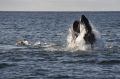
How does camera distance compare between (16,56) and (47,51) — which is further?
(47,51)

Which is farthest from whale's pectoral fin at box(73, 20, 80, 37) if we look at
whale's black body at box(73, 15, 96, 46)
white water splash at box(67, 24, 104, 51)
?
white water splash at box(67, 24, 104, 51)

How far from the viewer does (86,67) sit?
29.7 m

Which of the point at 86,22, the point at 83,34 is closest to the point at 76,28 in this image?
the point at 83,34

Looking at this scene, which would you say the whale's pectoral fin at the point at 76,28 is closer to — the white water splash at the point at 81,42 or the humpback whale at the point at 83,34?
the humpback whale at the point at 83,34

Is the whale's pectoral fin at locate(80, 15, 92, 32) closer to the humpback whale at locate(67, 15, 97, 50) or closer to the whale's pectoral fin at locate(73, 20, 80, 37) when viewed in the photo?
the humpback whale at locate(67, 15, 97, 50)

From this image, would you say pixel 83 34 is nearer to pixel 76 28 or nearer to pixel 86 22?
pixel 86 22

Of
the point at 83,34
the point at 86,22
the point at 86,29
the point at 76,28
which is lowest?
the point at 83,34

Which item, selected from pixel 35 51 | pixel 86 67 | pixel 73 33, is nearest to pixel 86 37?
pixel 73 33

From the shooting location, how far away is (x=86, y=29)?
35906mm

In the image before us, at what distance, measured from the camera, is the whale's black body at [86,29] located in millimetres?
35844

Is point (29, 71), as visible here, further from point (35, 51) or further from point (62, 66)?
point (35, 51)

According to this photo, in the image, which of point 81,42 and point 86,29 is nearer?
point 86,29

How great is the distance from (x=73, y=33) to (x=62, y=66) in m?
7.15

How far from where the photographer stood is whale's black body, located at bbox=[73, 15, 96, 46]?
3584 centimetres
